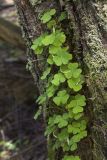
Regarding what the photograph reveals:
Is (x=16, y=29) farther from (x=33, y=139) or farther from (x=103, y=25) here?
(x=103, y=25)

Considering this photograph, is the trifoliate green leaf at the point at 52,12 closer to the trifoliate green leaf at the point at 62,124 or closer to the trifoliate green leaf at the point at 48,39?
the trifoliate green leaf at the point at 48,39

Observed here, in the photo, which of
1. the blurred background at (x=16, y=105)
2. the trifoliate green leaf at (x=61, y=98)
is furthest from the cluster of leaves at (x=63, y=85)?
the blurred background at (x=16, y=105)

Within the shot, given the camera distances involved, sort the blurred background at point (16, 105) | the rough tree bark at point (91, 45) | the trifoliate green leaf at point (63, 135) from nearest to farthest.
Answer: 1. the rough tree bark at point (91, 45)
2. the trifoliate green leaf at point (63, 135)
3. the blurred background at point (16, 105)

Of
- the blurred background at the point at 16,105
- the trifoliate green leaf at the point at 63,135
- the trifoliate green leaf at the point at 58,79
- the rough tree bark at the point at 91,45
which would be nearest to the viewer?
the rough tree bark at the point at 91,45

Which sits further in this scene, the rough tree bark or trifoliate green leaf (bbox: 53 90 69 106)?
trifoliate green leaf (bbox: 53 90 69 106)

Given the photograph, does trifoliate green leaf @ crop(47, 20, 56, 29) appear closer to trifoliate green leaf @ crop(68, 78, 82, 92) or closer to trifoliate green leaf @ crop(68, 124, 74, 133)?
trifoliate green leaf @ crop(68, 78, 82, 92)

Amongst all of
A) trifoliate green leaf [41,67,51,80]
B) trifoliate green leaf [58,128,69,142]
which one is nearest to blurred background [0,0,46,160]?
trifoliate green leaf [58,128,69,142]

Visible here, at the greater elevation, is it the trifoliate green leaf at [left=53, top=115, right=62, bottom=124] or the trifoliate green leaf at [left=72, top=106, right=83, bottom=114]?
the trifoliate green leaf at [left=72, top=106, right=83, bottom=114]
